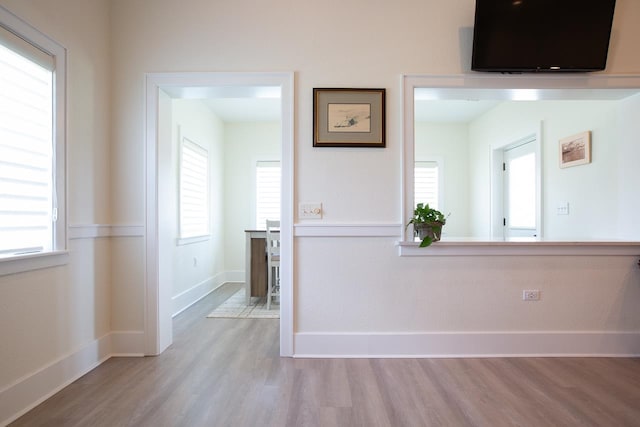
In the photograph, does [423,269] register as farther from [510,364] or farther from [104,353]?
[104,353]

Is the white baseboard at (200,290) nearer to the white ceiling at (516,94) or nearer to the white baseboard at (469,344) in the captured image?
the white baseboard at (469,344)

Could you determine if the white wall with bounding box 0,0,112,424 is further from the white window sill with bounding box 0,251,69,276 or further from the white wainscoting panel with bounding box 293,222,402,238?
the white wainscoting panel with bounding box 293,222,402,238

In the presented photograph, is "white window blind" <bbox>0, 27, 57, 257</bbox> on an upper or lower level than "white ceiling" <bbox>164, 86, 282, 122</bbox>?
lower

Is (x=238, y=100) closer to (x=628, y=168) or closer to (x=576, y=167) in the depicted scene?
(x=576, y=167)

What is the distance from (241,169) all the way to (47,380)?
156 inches

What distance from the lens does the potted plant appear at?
7.72 feet

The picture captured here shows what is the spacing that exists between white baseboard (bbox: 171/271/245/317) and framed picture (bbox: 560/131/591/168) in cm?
414

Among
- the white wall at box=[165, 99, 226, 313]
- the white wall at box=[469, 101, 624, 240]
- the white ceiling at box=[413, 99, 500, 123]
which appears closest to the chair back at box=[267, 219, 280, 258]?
the white wall at box=[165, 99, 226, 313]

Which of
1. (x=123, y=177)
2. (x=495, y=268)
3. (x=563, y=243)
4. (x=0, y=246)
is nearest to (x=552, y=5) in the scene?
(x=563, y=243)

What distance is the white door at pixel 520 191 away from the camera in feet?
Answer: 12.9

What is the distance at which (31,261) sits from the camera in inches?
70.5

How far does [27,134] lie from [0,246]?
632mm

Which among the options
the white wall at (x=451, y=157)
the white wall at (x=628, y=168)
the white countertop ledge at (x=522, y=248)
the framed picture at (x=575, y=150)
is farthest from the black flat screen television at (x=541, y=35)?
the white wall at (x=451, y=157)

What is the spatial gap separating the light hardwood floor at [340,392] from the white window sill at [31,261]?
762mm
